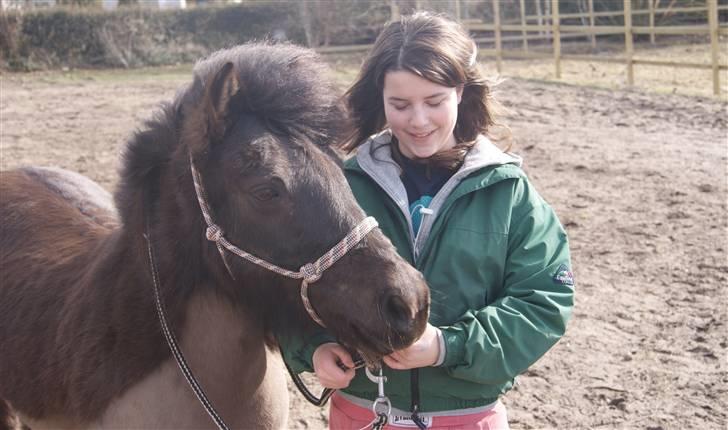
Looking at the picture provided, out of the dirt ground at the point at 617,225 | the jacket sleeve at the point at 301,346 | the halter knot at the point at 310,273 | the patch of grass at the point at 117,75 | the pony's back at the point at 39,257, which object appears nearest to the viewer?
the halter knot at the point at 310,273

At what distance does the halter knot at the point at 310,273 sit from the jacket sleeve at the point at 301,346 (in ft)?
0.84

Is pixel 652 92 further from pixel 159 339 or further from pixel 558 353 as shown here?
pixel 159 339

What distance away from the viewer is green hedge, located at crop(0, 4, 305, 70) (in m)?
18.4

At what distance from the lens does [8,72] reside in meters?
17.5

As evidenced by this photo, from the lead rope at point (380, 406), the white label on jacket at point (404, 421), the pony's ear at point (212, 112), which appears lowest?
the white label on jacket at point (404, 421)

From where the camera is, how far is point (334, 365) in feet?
7.08

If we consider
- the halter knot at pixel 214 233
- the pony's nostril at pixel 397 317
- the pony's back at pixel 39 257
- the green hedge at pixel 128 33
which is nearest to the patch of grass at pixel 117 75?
the green hedge at pixel 128 33

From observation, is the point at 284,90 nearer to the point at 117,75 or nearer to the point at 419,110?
the point at 419,110

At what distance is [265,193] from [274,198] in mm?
27

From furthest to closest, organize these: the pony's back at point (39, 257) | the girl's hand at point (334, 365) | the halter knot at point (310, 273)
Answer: the pony's back at point (39, 257)
the girl's hand at point (334, 365)
the halter knot at point (310, 273)

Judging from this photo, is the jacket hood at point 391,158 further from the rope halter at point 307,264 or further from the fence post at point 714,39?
the fence post at point 714,39

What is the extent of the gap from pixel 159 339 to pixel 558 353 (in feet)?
9.38

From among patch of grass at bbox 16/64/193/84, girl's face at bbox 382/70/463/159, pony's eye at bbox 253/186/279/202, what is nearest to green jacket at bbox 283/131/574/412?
girl's face at bbox 382/70/463/159

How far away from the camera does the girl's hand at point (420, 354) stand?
2.05 meters
